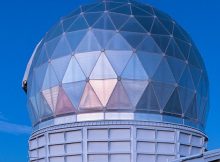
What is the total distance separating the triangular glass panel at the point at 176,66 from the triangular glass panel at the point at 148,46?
785 mm

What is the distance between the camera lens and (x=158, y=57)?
2492 cm

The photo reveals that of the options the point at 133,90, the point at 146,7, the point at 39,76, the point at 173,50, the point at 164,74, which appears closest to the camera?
the point at 133,90

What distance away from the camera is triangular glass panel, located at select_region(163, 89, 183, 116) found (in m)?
24.6

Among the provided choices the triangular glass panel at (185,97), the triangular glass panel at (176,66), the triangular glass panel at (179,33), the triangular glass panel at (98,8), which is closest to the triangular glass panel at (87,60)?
the triangular glass panel at (98,8)

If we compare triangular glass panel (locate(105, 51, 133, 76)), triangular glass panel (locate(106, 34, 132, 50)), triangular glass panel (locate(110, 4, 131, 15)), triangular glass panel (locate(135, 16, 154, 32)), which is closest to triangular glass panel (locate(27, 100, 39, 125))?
triangular glass panel (locate(105, 51, 133, 76))

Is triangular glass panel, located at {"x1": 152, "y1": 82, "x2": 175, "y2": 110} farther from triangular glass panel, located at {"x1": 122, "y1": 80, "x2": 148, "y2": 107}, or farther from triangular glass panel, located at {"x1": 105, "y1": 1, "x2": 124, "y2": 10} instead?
triangular glass panel, located at {"x1": 105, "y1": 1, "x2": 124, "y2": 10}

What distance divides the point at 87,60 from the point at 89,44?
0.97 m

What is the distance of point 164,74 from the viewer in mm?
24766

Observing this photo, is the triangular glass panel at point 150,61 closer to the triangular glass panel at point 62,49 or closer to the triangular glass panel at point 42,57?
the triangular glass panel at point 62,49

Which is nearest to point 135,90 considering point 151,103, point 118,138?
point 151,103

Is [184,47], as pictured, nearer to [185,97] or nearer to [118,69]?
[185,97]

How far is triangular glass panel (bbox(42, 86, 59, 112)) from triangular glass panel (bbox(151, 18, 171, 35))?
615cm

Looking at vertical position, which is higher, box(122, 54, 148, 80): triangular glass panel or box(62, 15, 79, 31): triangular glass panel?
box(62, 15, 79, 31): triangular glass panel

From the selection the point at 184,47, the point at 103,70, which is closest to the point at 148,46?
the point at 184,47
